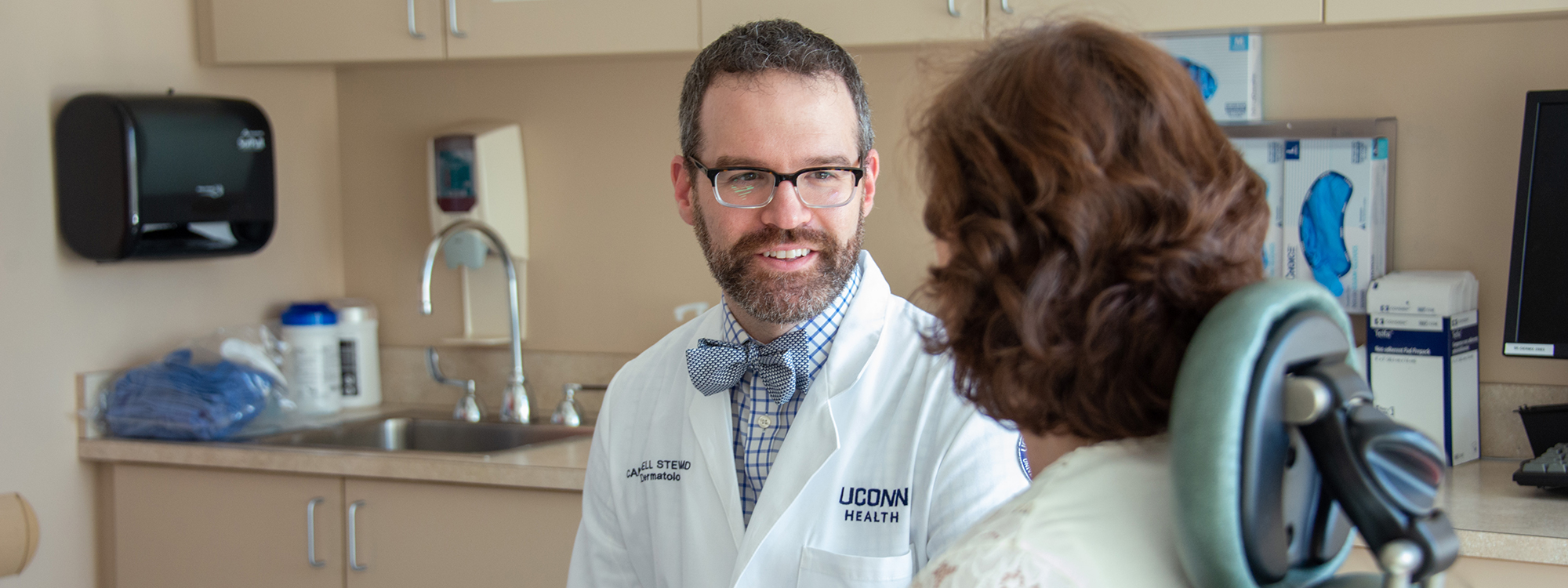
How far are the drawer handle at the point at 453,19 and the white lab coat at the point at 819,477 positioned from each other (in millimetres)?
1183

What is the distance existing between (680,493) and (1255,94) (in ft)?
4.80

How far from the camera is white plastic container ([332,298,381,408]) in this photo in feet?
9.07

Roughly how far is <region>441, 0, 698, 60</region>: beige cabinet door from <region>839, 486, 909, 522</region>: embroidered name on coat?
4.00 feet

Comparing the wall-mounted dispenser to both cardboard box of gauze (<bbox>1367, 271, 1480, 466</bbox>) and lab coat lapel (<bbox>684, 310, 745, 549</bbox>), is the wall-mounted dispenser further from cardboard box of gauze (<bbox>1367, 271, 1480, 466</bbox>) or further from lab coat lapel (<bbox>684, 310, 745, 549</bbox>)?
cardboard box of gauze (<bbox>1367, 271, 1480, 466</bbox>)

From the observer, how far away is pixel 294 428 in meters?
2.53

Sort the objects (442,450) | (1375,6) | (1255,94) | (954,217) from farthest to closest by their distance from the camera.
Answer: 1. (442,450)
2. (1255,94)
3. (1375,6)
4. (954,217)

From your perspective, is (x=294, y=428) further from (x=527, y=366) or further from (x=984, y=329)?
(x=984, y=329)

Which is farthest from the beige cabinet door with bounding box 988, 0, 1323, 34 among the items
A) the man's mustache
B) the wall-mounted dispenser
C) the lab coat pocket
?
the wall-mounted dispenser

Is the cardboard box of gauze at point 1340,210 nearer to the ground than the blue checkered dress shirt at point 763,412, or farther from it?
farther from it

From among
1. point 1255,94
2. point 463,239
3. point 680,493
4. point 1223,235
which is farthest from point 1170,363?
point 463,239

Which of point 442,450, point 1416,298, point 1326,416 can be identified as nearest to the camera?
point 1326,416

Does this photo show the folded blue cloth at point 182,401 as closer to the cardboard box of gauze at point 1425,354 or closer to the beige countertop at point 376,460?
the beige countertop at point 376,460

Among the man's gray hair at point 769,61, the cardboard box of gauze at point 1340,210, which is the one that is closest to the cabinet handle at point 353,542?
the man's gray hair at point 769,61

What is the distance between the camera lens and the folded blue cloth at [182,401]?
2.33 metres
